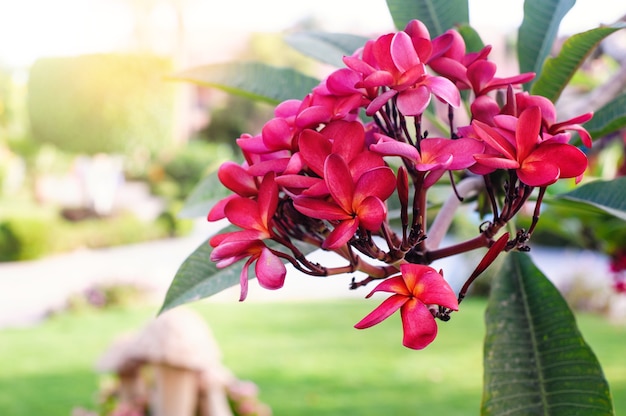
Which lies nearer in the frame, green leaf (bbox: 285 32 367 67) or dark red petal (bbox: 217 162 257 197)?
dark red petal (bbox: 217 162 257 197)

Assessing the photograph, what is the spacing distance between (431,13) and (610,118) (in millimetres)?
202

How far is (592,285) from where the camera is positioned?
6746 mm

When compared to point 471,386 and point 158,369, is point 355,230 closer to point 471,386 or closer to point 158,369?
point 158,369

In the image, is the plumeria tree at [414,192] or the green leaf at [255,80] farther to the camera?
the green leaf at [255,80]

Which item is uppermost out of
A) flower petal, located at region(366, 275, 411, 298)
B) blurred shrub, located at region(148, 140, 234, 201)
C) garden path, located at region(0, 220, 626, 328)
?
flower petal, located at region(366, 275, 411, 298)

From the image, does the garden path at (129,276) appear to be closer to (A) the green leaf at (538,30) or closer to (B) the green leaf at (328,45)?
(B) the green leaf at (328,45)

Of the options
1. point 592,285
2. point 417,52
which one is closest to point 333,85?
point 417,52

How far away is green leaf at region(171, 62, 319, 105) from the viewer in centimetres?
70

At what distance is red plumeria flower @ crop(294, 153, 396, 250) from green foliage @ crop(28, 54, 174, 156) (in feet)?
29.2

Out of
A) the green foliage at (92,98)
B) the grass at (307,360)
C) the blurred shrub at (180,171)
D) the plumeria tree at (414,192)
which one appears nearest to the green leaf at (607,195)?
the plumeria tree at (414,192)

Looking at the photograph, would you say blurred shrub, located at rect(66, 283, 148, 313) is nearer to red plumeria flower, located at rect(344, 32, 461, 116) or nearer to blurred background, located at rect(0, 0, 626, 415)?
blurred background, located at rect(0, 0, 626, 415)

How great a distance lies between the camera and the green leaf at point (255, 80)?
0.70 meters

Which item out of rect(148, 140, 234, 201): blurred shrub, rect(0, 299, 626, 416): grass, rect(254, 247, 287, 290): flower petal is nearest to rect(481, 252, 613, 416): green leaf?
rect(254, 247, 287, 290): flower petal

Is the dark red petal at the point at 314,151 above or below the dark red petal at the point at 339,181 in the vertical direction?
above
